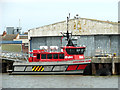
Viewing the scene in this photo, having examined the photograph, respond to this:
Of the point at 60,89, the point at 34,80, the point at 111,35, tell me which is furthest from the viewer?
the point at 111,35

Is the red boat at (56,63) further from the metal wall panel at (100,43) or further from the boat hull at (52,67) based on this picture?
the metal wall panel at (100,43)

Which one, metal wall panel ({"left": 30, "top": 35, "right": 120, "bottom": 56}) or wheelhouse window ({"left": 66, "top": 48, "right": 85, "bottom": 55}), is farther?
metal wall panel ({"left": 30, "top": 35, "right": 120, "bottom": 56})

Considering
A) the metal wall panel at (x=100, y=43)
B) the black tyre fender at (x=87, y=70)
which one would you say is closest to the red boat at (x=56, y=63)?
the black tyre fender at (x=87, y=70)

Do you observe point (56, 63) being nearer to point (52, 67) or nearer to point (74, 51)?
point (52, 67)

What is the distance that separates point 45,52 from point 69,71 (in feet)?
10.3

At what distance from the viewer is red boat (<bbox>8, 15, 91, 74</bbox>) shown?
3619cm

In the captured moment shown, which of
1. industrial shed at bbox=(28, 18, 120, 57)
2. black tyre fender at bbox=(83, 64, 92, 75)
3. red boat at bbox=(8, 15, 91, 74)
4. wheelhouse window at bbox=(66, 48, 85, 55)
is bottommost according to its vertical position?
black tyre fender at bbox=(83, 64, 92, 75)

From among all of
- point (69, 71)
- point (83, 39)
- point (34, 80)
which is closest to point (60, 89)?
point (34, 80)

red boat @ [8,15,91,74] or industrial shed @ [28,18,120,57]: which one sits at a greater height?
industrial shed @ [28,18,120,57]

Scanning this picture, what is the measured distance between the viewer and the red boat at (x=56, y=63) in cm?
3619

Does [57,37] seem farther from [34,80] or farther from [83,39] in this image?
[34,80]

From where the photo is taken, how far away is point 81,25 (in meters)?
44.9

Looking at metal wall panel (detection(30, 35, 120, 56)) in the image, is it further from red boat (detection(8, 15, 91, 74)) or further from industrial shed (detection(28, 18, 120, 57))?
red boat (detection(8, 15, 91, 74))

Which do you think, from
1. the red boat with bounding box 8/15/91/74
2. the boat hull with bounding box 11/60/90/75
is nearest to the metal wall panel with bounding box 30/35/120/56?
the red boat with bounding box 8/15/91/74
